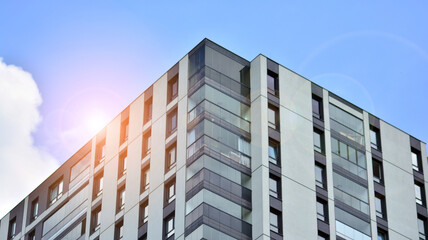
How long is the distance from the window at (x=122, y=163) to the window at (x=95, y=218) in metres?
3.88

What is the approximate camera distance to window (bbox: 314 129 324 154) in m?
81.6

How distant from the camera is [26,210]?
99.9m

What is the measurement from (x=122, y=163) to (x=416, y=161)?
24.7 m

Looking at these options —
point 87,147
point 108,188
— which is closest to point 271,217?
point 108,188

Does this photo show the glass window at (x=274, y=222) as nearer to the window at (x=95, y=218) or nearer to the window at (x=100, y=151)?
the window at (x=95, y=218)

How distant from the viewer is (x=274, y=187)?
76.4 meters

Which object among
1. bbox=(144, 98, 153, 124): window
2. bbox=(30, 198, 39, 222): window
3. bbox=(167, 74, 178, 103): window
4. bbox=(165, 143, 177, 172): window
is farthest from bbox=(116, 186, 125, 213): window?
bbox=(30, 198, 39, 222): window

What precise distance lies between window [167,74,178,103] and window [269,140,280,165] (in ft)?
29.8

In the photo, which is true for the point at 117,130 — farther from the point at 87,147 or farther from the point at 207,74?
the point at 207,74

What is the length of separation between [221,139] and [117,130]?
46.8ft

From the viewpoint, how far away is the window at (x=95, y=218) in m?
87.8

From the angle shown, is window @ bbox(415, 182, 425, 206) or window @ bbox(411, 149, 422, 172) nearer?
window @ bbox(415, 182, 425, 206)

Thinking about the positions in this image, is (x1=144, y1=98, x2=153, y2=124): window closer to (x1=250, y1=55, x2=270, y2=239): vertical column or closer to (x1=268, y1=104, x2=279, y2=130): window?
(x1=250, y1=55, x2=270, y2=239): vertical column

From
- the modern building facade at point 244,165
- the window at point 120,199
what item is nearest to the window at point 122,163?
the modern building facade at point 244,165
